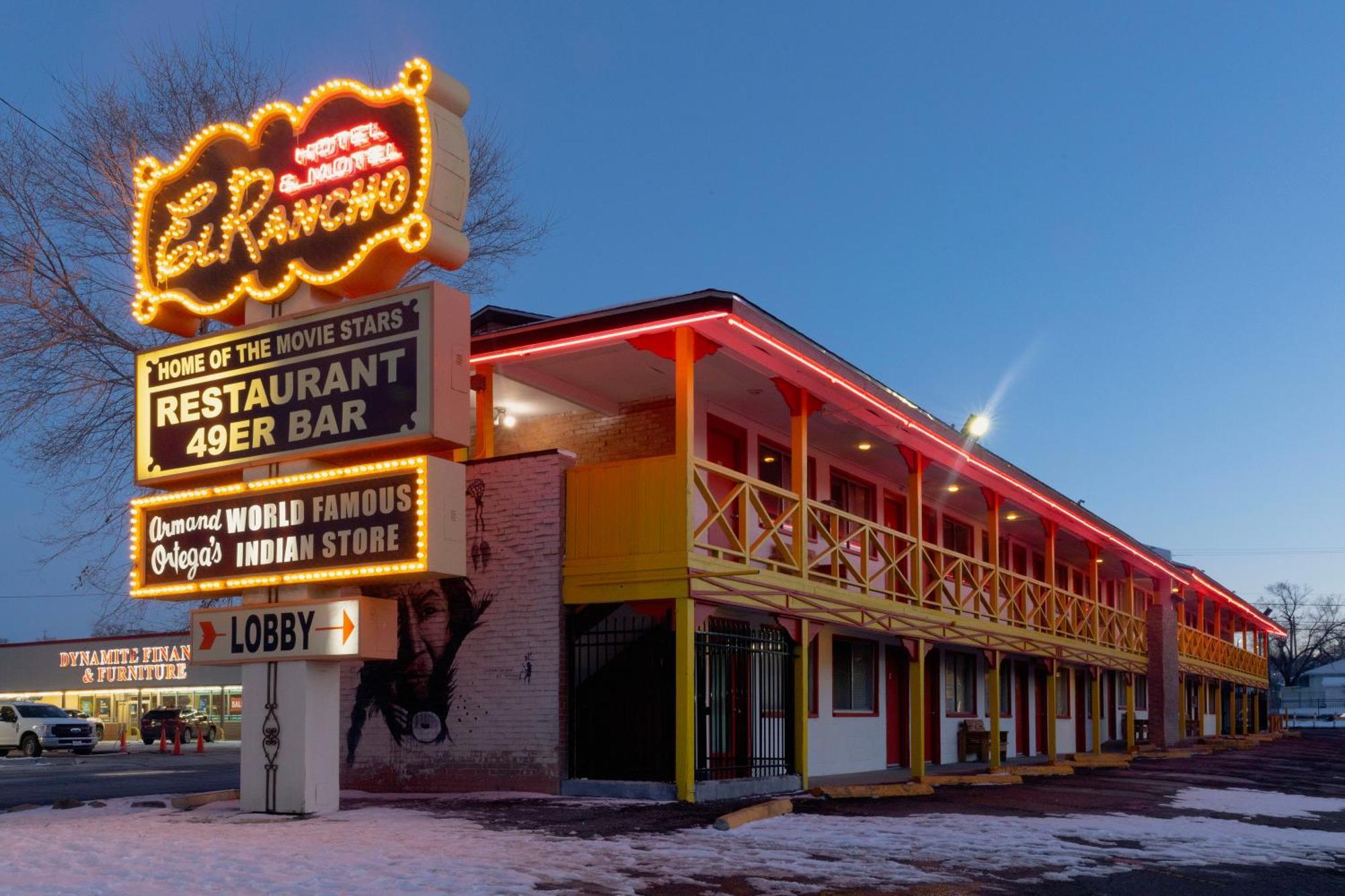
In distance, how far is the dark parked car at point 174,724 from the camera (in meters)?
48.2

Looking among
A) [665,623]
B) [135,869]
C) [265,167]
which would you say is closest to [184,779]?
[665,623]

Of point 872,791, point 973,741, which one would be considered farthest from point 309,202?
point 973,741

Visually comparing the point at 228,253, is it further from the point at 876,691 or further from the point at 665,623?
the point at 876,691

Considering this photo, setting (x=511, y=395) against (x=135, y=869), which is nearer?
(x=135, y=869)

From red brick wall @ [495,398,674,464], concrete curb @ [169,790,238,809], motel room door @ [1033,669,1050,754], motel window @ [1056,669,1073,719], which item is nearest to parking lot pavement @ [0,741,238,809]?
concrete curb @ [169,790,238,809]

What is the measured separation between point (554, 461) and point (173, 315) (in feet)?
16.3

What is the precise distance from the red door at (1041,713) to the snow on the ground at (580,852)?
19585mm

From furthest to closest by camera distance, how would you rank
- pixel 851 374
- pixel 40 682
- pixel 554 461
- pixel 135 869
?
pixel 40 682 < pixel 851 374 < pixel 554 461 < pixel 135 869

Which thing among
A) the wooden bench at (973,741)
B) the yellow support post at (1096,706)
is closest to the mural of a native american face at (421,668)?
the wooden bench at (973,741)

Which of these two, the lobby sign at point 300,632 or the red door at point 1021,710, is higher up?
the lobby sign at point 300,632

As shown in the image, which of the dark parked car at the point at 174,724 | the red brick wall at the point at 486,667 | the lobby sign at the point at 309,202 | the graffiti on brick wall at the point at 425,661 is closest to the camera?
the lobby sign at the point at 309,202

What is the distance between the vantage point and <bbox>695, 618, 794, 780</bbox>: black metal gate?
54.6ft

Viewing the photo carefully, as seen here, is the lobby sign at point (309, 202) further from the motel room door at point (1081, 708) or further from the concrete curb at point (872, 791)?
the motel room door at point (1081, 708)

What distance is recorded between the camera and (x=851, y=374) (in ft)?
58.9
